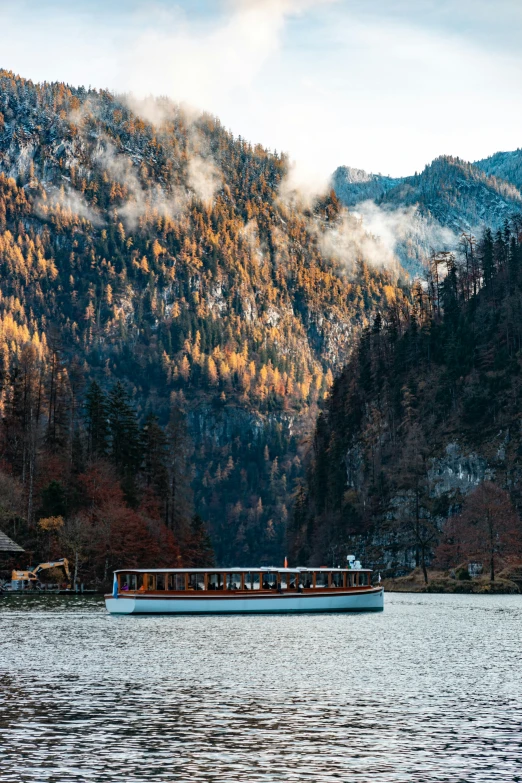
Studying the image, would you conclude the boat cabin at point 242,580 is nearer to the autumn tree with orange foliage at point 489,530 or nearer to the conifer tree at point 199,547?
the autumn tree with orange foliage at point 489,530

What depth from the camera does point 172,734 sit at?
3644 cm

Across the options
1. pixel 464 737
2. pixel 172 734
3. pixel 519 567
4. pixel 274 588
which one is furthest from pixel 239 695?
pixel 519 567

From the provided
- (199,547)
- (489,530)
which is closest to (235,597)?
(489,530)

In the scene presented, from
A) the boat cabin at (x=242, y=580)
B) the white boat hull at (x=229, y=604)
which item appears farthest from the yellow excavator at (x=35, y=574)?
the white boat hull at (x=229, y=604)

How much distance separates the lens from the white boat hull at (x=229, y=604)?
105 metres

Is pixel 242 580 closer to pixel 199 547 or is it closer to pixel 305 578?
pixel 305 578

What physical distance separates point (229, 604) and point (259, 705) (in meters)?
64.2

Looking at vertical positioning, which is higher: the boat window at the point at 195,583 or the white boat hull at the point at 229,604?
the boat window at the point at 195,583

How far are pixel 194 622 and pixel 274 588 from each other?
16625 millimetres

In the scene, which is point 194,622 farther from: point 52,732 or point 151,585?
point 52,732

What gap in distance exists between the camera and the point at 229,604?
106750mm

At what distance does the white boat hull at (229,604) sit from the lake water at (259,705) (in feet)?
74.3

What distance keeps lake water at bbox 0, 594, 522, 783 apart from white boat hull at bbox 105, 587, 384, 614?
22.6 meters

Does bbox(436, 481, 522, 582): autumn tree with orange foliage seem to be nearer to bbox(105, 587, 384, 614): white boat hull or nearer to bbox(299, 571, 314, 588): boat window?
bbox(299, 571, 314, 588): boat window
